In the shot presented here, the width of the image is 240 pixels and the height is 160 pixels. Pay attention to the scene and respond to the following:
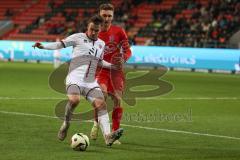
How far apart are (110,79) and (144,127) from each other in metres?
1.87

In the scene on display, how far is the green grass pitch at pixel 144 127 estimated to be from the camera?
390 inches

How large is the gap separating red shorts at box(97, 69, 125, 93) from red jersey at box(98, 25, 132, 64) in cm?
21

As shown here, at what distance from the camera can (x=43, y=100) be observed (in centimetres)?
1853

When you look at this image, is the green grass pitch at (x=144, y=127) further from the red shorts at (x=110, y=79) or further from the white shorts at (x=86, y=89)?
the red shorts at (x=110, y=79)

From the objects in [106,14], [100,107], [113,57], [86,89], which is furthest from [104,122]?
[106,14]

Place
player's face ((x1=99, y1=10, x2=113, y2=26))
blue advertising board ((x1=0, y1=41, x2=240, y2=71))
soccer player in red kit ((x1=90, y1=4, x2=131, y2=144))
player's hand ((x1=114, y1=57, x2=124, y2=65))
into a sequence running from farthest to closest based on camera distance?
blue advertising board ((x1=0, y1=41, x2=240, y2=71))
soccer player in red kit ((x1=90, y1=4, x2=131, y2=144))
player's hand ((x1=114, y1=57, x2=124, y2=65))
player's face ((x1=99, y1=10, x2=113, y2=26))

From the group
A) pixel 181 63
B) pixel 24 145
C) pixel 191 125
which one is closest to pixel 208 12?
pixel 181 63

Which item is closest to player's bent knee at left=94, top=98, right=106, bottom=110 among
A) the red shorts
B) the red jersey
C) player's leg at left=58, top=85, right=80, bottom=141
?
player's leg at left=58, top=85, right=80, bottom=141

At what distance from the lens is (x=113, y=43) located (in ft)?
38.3

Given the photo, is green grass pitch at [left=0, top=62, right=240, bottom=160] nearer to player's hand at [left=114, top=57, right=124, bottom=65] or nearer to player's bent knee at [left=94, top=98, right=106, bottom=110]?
player's bent knee at [left=94, top=98, right=106, bottom=110]

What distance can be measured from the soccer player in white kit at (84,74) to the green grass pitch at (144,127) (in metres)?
0.47

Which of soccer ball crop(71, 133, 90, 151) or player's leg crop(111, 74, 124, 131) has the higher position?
player's leg crop(111, 74, 124, 131)

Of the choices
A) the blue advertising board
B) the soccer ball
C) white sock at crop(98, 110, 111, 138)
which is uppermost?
white sock at crop(98, 110, 111, 138)

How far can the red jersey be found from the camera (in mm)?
11664
